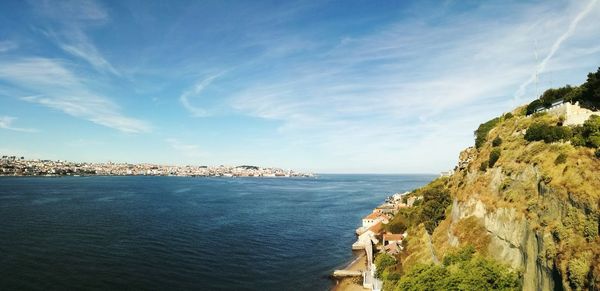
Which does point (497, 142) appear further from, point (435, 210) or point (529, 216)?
point (529, 216)

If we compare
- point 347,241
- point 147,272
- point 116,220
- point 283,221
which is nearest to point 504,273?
point 147,272

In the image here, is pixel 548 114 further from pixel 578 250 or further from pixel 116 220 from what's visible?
pixel 116 220

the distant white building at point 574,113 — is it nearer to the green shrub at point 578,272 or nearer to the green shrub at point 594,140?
the green shrub at point 594,140

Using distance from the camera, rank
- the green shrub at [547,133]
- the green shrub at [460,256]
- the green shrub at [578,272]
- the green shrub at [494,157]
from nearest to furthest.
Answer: the green shrub at [578,272] < the green shrub at [547,133] < the green shrub at [460,256] < the green shrub at [494,157]

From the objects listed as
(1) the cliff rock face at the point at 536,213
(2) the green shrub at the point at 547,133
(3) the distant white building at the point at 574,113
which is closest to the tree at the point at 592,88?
(3) the distant white building at the point at 574,113

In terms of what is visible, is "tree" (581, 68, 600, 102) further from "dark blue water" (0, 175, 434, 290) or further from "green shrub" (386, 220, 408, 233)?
"green shrub" (386, 220, 408, 233)

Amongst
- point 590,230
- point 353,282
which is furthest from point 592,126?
point 353,282
